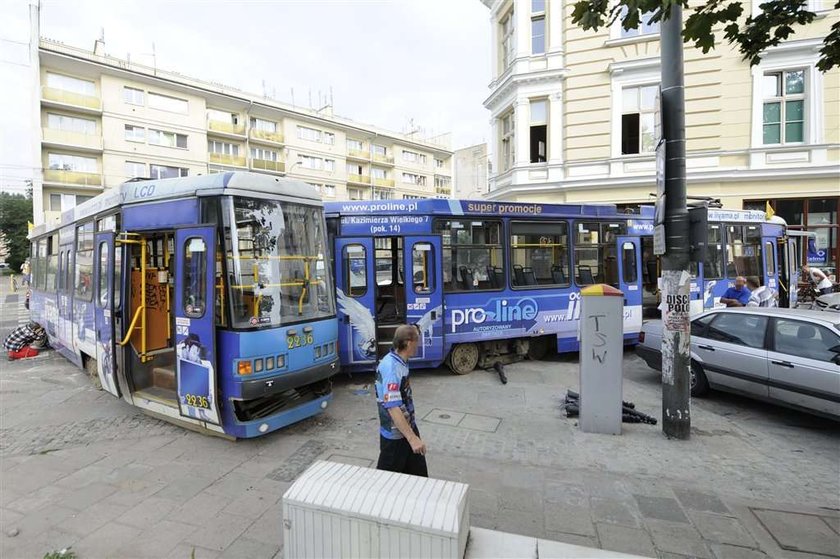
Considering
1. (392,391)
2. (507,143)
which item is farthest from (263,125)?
(392,391)

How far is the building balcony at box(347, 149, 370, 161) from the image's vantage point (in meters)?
45.6

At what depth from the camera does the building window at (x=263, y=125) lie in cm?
3866

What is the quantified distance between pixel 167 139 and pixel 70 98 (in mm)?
5975

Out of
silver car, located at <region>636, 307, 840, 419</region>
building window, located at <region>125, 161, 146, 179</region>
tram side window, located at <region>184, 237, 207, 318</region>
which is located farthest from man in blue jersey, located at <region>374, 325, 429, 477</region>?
building window, located at <region>125, 161, 146, 179</region>

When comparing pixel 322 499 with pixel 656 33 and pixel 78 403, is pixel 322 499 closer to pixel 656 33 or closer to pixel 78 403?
pixel 78 403

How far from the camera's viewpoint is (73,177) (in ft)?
98.4

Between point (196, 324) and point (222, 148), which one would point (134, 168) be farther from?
point (196, 324)

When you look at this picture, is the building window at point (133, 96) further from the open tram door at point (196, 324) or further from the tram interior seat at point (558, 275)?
the tram interior seat at point (558, 275)

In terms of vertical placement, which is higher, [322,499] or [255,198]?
[255,198]

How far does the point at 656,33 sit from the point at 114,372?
18256mm

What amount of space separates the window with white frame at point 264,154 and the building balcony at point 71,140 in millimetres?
11620

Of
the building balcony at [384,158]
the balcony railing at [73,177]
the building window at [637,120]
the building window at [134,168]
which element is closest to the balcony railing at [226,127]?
the building window at [134,168]

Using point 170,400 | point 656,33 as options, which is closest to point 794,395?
point 170,400

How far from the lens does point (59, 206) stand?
98.9ft
